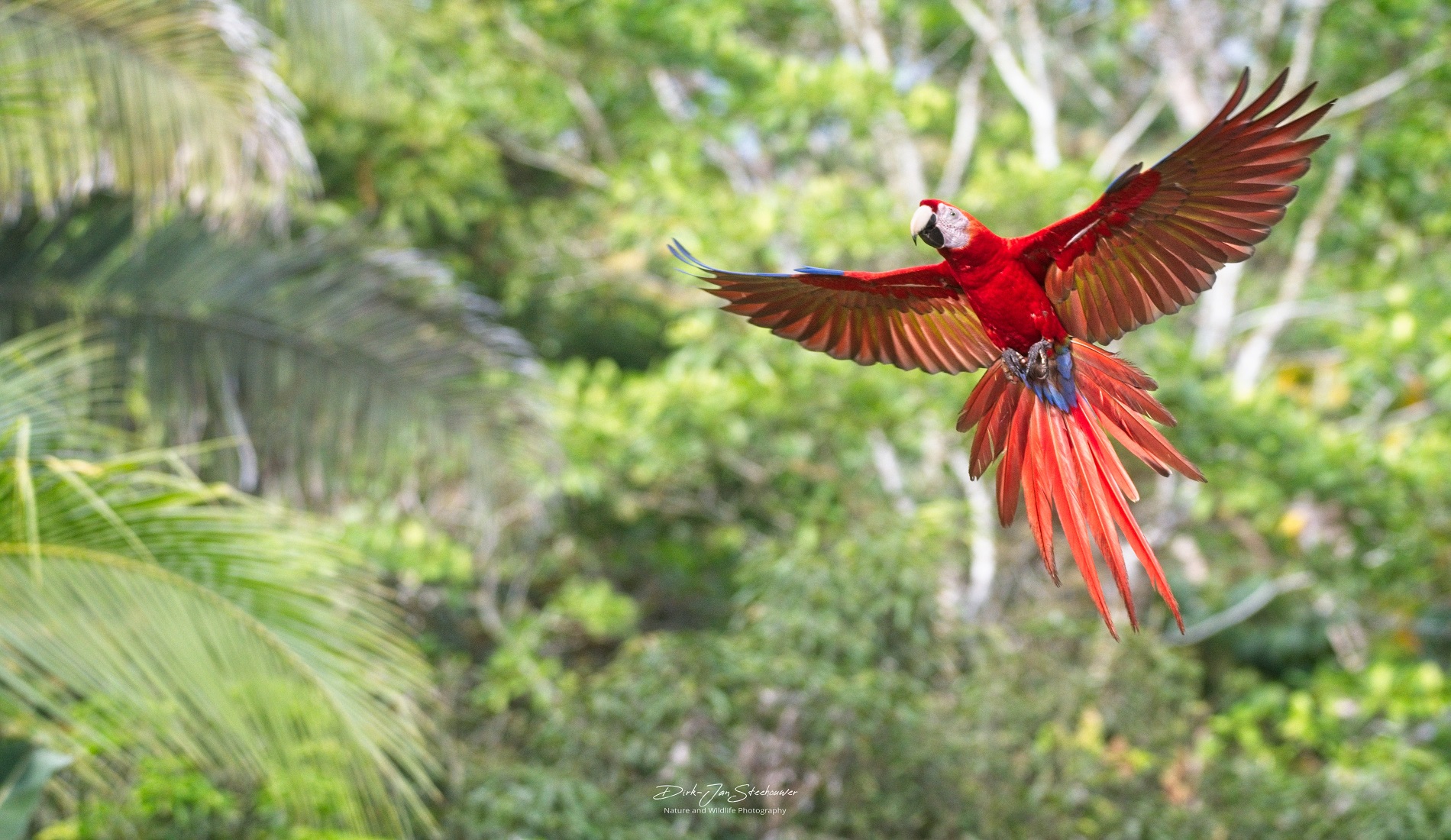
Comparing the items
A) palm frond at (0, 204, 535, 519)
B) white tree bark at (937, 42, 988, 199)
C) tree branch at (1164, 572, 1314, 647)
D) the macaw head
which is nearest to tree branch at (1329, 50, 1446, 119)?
white tree bark at (937, 42, 988, 199)

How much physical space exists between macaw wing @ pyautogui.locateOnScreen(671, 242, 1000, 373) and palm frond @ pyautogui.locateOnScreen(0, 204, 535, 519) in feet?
8.53

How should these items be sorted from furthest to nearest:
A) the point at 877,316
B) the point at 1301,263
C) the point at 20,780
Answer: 1. the point at 1301,263
2. the point at 20,780
3. the point at 877,316

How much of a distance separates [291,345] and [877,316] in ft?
8.95

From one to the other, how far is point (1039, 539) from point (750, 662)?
244 centimetres

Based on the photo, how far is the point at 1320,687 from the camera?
5.53 metres

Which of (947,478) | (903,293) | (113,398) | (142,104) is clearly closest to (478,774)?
(113,398)

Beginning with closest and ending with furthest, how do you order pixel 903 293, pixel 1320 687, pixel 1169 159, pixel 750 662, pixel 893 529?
pixel 1169 159 → pixel 903 293 → pixel 750 662 → pixel 893 529 → pixel 1320 687

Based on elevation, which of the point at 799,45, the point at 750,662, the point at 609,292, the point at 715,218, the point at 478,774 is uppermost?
the point at 799,45

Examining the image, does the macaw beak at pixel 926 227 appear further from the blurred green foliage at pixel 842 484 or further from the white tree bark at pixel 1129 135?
the white tree bark at pixel 1129 135

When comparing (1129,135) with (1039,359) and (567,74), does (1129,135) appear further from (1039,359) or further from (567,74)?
(1039,359)

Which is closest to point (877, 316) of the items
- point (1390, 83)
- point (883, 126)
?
point (883, 126)

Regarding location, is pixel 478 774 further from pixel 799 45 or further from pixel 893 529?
pixel 799 45

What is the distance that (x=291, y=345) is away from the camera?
155 inches

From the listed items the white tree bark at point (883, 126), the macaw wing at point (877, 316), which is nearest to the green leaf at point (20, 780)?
the macaw wing at point (877, 316)
